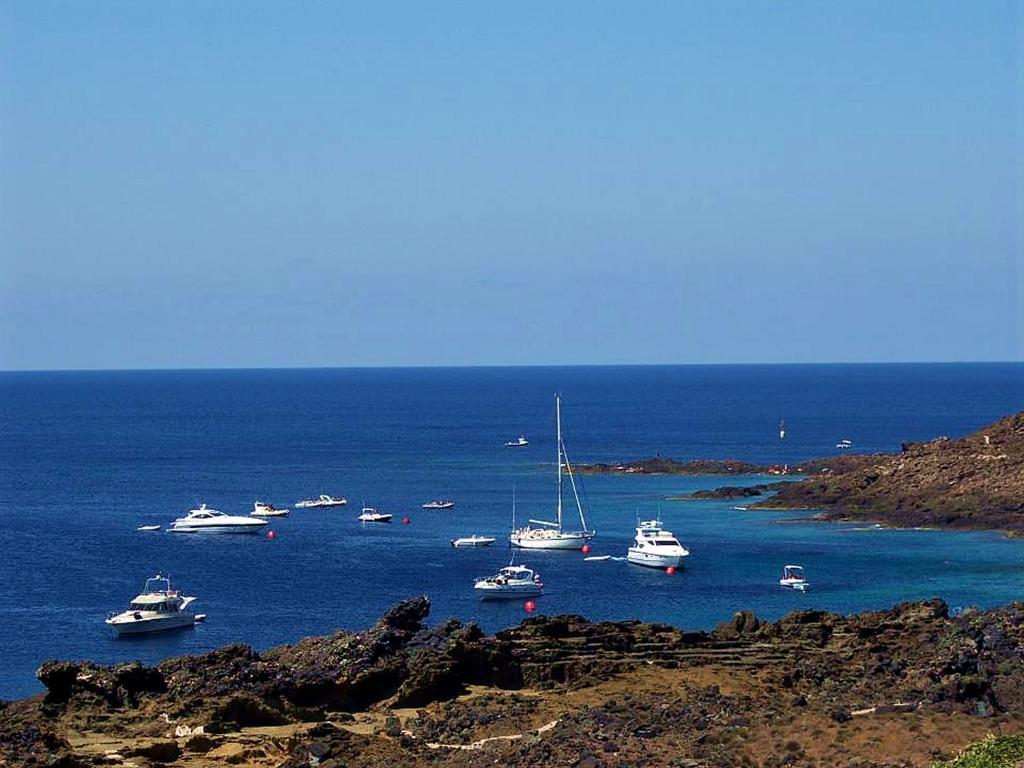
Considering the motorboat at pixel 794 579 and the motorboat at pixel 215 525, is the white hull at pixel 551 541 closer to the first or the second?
the motorboat at pixel 794 579

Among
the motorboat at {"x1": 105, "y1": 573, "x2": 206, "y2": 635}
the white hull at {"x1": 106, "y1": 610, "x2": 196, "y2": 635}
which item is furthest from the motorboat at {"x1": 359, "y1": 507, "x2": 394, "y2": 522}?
the white hull at {"x1": 106, "y1": 610, "x2": 196, "y2": 635}

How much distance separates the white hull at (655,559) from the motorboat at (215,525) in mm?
31745

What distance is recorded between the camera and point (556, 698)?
42688 mm

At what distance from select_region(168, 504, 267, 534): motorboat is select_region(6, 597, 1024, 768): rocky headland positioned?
5701 cm

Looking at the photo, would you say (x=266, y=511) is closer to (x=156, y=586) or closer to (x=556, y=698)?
(x=156, y=586)

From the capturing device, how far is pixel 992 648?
43.1m

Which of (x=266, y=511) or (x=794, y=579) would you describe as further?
(x=266, y=511)

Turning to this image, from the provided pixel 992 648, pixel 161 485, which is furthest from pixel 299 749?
pixel 161 485

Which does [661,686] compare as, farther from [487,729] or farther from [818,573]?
[818,573]

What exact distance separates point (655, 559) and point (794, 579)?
9597mm

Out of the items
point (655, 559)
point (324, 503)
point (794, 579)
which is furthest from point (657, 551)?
point (324, 503)

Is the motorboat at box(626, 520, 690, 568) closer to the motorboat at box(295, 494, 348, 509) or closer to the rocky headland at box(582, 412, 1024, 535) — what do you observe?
the rocky headland at box(582, 412, 1024, 535)

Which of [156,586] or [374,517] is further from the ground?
[374,517]

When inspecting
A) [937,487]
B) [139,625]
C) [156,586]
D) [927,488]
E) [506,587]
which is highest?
[937,487]
